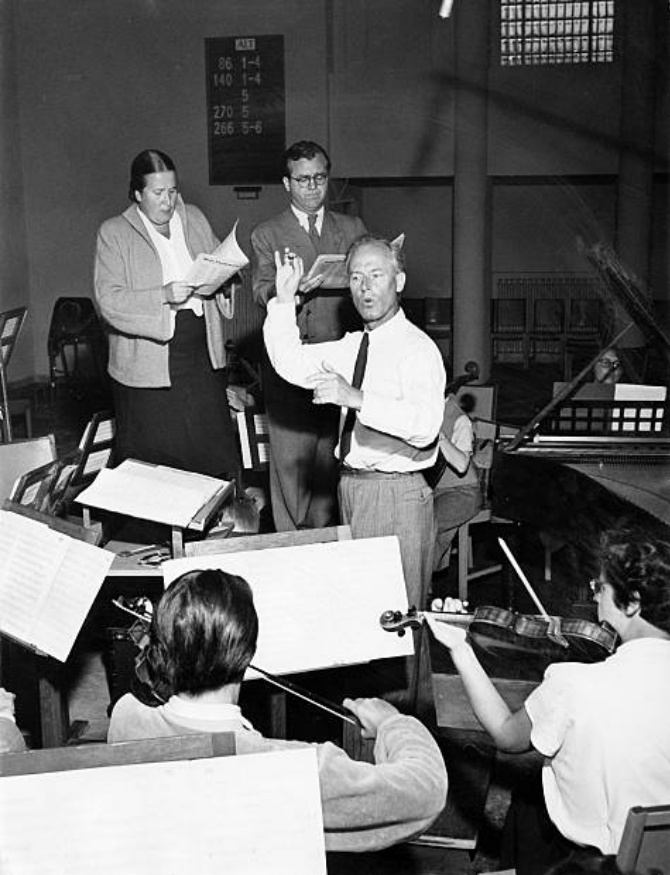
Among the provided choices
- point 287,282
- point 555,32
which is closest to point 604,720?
point 287,282

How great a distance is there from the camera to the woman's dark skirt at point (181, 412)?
4.77m

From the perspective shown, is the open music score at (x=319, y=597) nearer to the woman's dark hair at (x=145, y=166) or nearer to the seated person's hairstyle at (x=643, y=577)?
the seated person's hairstyle at (x=643, y=577)

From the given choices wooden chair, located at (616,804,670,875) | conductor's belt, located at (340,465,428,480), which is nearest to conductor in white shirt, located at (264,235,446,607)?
conductor's belt, located at (340,465,428,480)

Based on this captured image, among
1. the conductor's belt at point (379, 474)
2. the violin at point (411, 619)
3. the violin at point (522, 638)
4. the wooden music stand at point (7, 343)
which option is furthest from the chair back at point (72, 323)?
the violin at point (411, 619)

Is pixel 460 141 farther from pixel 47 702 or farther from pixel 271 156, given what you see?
pixel 47 702

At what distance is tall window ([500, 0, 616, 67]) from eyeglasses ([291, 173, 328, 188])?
105 cm

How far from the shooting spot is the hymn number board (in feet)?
16.0

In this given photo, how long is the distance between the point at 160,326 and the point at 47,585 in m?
1.57

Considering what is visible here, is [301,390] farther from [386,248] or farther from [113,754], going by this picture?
[113,754]

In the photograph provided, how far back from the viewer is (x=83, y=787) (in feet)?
7.30

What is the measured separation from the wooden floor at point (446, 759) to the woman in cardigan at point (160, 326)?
261 millimetres

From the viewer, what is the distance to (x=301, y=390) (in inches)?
193

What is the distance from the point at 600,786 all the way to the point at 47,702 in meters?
1.91

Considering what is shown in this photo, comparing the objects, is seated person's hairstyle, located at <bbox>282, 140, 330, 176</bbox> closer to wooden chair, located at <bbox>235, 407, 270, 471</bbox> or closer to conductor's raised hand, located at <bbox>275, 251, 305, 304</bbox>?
conductor's raised hand, located at <bbox>275, 251, 305, 304</bbox>
